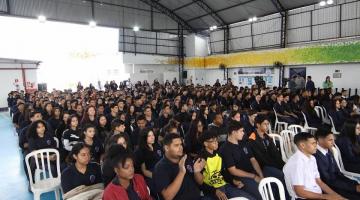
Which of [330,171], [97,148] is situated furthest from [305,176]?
[97,148]

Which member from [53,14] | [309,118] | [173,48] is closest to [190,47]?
[173,48]

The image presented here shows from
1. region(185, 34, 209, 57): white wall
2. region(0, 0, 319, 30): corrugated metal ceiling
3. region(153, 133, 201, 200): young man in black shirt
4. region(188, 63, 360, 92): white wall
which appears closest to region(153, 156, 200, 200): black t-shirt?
region(153, 133, 201, 200): young man in black shirt

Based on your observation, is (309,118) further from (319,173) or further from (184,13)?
(184,13)

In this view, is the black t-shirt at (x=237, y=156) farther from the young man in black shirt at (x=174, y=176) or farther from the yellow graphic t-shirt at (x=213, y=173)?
the young man in black shirt at (x=174, y=176)

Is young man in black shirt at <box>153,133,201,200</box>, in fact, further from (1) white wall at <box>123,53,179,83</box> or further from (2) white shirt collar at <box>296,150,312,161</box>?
(1) white wall at <box>123,53,179,83</box>

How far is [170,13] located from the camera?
2045 cm

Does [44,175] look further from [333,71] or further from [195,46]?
[195,46]

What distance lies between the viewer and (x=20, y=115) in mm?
6574

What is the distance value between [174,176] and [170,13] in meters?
19.5

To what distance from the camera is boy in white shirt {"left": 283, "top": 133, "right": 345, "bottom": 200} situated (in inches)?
104

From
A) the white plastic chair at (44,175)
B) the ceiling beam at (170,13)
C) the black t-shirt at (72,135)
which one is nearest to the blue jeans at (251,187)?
the white plastic chair at (44,175)

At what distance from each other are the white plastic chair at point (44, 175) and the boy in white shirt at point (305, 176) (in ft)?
9.06

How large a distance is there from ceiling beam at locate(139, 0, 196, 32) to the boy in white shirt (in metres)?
18.7

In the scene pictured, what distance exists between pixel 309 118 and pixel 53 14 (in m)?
14.9
